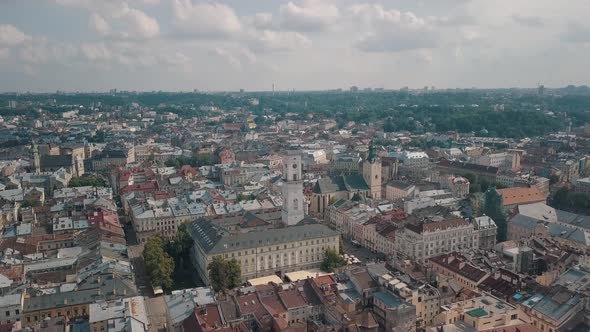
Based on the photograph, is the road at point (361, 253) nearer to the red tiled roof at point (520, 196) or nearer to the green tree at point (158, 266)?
the green tree at point (158, 266)

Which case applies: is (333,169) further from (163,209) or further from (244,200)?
(163,209)

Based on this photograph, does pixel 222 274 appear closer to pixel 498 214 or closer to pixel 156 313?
pixel 156 313

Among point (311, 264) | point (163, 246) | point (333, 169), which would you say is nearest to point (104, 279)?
point (163, 246)

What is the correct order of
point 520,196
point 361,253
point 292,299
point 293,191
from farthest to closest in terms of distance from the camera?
1. point 520,196
2. point 361,253
3. point 293,191
4. point 292,299

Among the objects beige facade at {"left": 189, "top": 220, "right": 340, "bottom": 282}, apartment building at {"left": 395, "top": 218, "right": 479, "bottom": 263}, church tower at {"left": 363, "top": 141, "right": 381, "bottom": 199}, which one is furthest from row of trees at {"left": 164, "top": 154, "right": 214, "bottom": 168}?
apartment building at {"left": 395, "top": 218, "right": 479, "bottom": 263}

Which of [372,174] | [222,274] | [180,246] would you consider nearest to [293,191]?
[180,246]

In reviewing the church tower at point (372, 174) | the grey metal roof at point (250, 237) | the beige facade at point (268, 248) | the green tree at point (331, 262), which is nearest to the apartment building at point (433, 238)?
the beige facade at point (268, 248)

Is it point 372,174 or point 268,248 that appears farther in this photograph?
point 372,174
